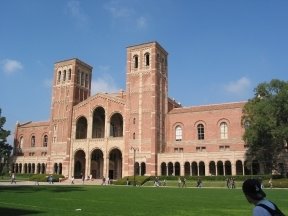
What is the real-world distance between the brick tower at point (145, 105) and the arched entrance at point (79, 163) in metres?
13.3

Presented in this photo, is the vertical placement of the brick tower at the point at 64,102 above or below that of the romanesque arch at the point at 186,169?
above

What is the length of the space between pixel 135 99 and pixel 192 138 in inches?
515

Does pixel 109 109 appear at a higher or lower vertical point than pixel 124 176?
higher

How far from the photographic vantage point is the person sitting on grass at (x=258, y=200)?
438 centimetres

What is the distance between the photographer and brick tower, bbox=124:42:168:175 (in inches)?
2522

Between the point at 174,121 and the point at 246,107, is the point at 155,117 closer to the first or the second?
the point at 174,121

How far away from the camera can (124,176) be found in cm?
6425

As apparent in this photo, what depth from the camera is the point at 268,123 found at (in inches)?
1876

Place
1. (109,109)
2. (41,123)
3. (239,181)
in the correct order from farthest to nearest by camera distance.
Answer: (41,123)
(109,109)
(239,181)

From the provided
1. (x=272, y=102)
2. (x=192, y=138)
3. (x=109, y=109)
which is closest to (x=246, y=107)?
Result: (x=272, y=102)

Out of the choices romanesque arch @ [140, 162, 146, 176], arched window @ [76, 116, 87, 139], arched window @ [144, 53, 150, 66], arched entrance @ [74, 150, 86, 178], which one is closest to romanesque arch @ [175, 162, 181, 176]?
romanesque arch @ [140, 162, 146, 176]

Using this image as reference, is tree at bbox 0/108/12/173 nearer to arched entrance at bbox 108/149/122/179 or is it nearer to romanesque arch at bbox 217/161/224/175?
arched entrance at bbox 108/149/122/179

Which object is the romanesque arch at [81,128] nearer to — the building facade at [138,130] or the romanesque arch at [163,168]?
the building facade at [138,130]

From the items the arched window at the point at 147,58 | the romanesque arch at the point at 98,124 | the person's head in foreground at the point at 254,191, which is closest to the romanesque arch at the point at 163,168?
the romanesque arch at the point at 98,124
